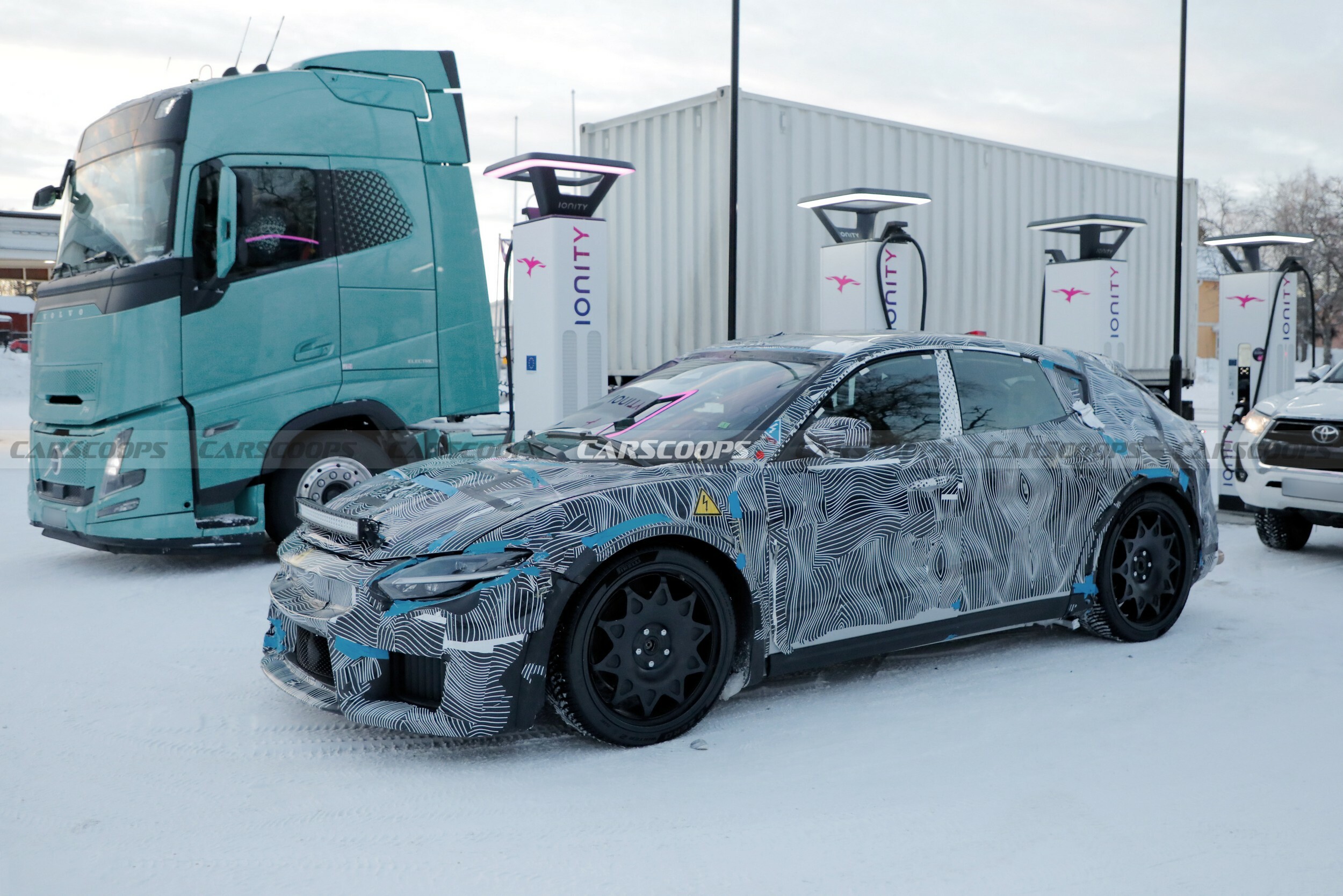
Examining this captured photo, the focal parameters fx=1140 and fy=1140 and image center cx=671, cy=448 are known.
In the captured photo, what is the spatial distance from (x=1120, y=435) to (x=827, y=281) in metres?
4.60

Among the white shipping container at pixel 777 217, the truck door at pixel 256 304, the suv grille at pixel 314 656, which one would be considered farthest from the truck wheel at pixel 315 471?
the white shipping container at pixel 777 217

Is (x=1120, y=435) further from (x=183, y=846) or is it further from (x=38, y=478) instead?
(x=38, y=478)

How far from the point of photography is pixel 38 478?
7.18 metres

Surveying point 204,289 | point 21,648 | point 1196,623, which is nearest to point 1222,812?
point 1196,623

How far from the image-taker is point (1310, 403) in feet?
23.7

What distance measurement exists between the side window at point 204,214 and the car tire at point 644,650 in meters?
4.21

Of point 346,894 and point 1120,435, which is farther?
point 1120,435

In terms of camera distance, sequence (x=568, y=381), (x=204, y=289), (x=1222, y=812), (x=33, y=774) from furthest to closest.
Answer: (x=568, y=381), (x=204, y=289), (x=33, y=774), (x=1222, y=812)

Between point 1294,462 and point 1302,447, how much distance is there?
0.34 feet

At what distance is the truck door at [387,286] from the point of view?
714cm

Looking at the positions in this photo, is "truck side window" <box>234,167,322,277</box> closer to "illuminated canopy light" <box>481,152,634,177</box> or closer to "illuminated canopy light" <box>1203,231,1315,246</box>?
"illuminated canopy light" <box>481,152,634,177</box>

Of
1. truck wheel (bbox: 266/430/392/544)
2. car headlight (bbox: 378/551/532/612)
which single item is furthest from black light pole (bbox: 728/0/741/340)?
car headlight (bbox: 378/551/532/612)

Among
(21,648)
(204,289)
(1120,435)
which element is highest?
(204,289)

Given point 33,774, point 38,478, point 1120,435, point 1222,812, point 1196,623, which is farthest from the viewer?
point 38,478
